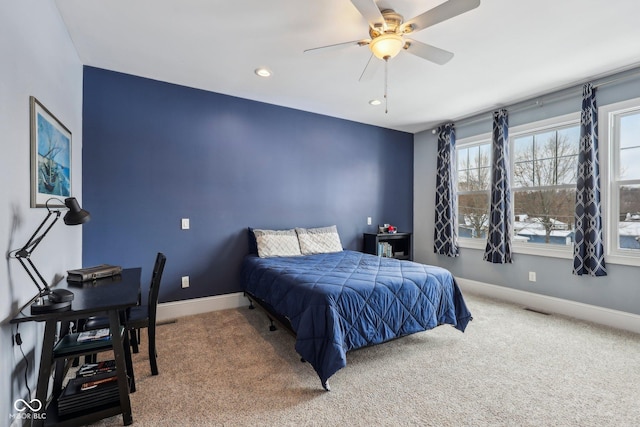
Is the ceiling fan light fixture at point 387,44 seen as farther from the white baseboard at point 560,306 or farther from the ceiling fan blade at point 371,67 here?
the white baseboard at point 560,306

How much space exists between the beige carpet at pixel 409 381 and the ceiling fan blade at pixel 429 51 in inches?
91.5

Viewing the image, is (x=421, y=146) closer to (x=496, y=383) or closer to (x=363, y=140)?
(x=363, y=140)

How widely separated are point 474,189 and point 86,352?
472cm

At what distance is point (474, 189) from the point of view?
4414 mm

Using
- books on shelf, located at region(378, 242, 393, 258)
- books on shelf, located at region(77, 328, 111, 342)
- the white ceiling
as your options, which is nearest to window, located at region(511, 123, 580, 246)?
the white ceiling

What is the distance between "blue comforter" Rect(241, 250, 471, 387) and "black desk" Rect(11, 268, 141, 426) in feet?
3.42

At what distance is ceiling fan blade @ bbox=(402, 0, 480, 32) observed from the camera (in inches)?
64.1

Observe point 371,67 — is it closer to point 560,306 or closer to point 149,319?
point 149,319

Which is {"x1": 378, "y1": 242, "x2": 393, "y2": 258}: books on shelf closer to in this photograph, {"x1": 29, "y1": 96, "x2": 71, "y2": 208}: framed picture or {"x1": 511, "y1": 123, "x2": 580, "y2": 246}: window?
{"x1": 511, "y1": 123, "x2": 580, "y2": 246}: window

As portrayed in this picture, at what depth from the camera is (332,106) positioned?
3969mm

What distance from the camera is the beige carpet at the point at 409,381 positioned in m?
1.69

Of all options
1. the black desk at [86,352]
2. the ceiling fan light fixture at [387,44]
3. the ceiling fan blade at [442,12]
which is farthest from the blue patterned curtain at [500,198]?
the black desk at [86,352]

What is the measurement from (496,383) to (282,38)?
3.04m

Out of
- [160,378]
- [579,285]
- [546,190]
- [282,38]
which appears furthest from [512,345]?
[282,38]
